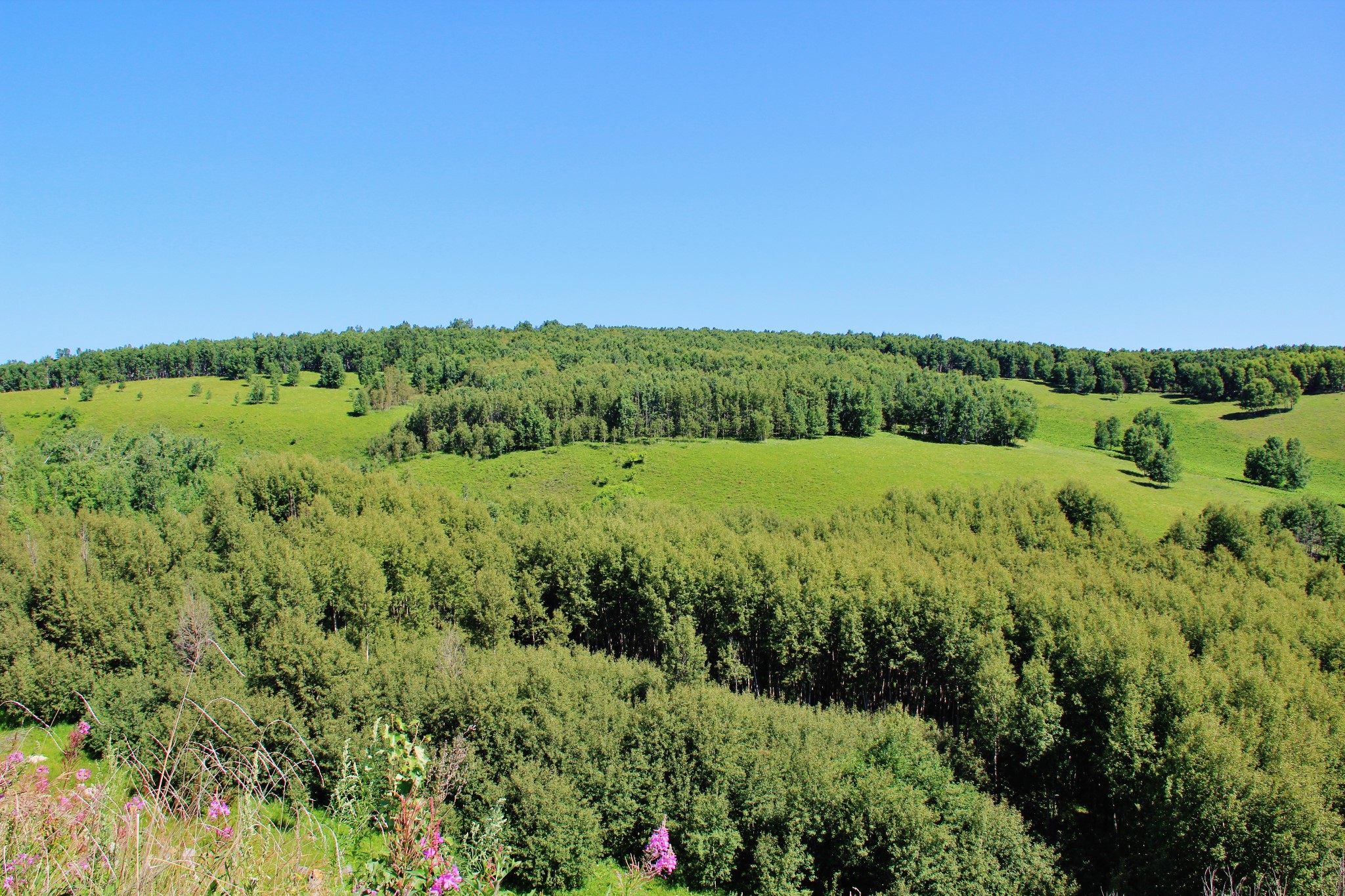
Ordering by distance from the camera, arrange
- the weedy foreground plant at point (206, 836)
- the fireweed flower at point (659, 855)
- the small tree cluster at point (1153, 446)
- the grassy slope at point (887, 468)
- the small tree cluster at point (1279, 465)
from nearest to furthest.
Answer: the weedy foreground plant at point (206, 836), the fireweed flower at point (659, 855), the grassy slope at point (887, 468), the small tree cluster at point (1153, 446), the small tree cluster at point (1279, 465)

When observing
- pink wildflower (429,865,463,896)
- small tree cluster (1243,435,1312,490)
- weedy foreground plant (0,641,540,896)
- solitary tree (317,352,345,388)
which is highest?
solitary tree (317,352,345,388)

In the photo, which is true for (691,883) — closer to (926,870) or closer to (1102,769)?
(926,870)

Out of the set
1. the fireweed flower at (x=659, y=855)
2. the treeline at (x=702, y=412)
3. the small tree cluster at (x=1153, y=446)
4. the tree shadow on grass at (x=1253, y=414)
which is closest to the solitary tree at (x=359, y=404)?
the treeline at (x=702, y=412)

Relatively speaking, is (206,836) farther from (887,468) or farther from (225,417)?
(225,417)

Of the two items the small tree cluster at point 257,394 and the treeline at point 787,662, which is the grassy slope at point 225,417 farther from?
the treeline at point 787,662

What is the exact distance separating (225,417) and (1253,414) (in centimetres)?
17767

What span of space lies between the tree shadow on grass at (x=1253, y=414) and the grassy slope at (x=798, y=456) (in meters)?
0.53

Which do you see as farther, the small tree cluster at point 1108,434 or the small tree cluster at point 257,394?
the small tree cluster at point 257,394

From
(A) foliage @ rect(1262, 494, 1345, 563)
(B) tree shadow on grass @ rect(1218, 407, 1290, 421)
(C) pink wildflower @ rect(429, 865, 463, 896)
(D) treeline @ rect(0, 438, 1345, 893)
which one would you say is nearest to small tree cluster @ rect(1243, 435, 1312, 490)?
(B) tree shadow on grass @ rect(1218, 407, 1290, 421)

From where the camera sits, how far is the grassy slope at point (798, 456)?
3081 inches

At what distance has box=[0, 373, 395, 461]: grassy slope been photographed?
346 ft

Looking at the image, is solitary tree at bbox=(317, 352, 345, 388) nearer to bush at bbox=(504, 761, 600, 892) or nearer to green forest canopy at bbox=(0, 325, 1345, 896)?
green forest canopy at bbox=(0, 325, 1345, 896)

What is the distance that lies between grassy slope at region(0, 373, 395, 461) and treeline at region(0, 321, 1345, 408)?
1447 centimetres

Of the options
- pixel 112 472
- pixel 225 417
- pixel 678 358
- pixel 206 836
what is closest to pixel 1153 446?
pixel 678 358
